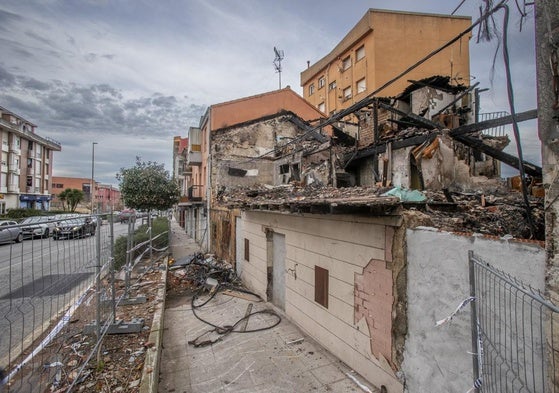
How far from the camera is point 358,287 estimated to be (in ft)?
16.2

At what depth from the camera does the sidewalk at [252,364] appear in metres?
4.76

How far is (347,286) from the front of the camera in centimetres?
523

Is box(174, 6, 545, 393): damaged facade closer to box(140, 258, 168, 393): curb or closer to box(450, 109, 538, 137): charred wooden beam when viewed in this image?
box(450, 109, 538, 137): charred wooden beam

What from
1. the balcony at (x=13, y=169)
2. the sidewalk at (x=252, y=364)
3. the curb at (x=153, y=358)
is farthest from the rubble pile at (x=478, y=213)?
the balcony at (x=13, y=169)

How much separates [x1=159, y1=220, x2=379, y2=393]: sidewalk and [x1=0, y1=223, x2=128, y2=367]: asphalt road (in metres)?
2.22

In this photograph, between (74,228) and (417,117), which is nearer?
(74,228)

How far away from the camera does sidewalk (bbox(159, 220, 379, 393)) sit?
476 centimetres

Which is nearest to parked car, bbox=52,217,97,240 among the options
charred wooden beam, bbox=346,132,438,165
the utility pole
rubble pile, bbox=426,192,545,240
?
rubble pile, bbox=426,192,545,240

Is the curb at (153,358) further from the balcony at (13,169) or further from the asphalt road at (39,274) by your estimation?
the balcony at (13,169)

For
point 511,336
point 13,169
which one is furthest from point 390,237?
point 13,169

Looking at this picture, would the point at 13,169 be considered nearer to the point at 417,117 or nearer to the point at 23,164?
the point at 23,164

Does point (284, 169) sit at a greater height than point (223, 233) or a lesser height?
greater

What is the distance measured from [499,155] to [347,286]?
6193mm

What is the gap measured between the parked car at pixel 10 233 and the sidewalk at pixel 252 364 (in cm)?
324
